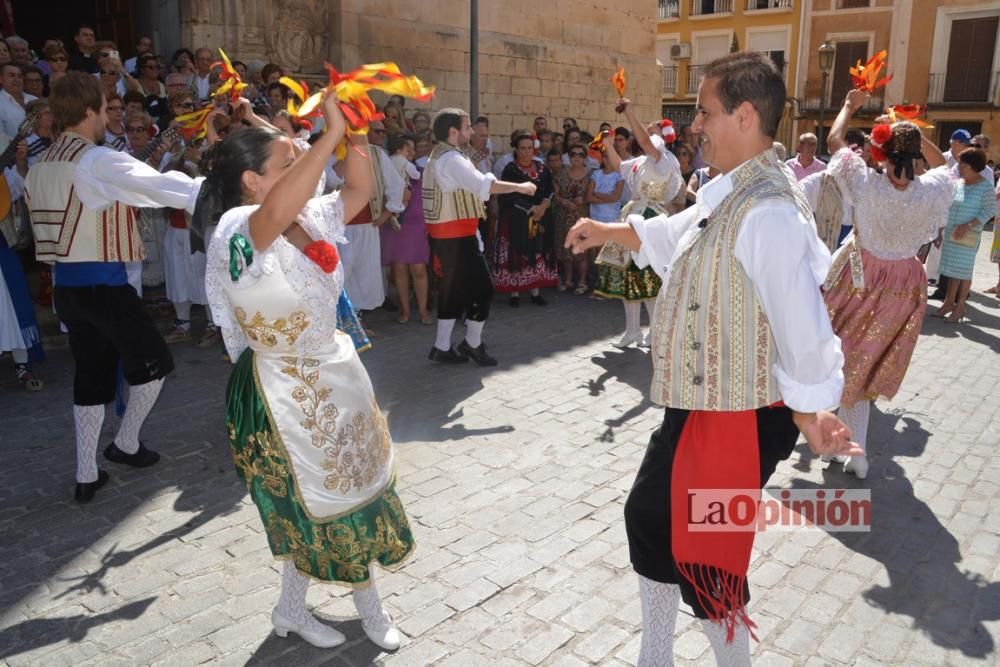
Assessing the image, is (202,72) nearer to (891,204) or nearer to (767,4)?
(891,204)

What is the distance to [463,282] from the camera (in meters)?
6.64

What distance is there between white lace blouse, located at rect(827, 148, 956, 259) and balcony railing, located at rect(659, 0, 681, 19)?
32392mm

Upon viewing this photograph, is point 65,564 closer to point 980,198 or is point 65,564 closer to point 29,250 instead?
point 29,250

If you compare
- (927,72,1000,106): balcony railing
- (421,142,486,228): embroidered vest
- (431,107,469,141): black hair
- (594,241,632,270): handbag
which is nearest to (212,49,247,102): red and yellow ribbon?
(431,107,469,141): black hair

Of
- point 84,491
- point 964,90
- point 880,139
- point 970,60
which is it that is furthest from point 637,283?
point 970,60

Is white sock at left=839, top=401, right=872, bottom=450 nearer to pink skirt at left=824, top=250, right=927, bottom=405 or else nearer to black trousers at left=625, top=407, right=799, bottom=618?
pink skirt at left=824, top=250, right=927, bottom=405

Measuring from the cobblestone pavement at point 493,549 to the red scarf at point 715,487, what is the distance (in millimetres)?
738

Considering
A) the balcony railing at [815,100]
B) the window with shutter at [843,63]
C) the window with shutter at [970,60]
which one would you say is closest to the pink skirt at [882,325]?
the window with shutter at [970,60]

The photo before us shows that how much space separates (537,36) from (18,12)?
8.78 m

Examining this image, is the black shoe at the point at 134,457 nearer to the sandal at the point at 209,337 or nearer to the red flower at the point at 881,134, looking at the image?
the sandal at the point at 209,337

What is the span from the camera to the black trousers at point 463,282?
6.63 metres

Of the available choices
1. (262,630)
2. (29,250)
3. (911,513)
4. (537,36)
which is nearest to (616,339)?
(911,513)

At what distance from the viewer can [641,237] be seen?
2.65 m

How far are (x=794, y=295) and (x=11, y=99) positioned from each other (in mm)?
7511
